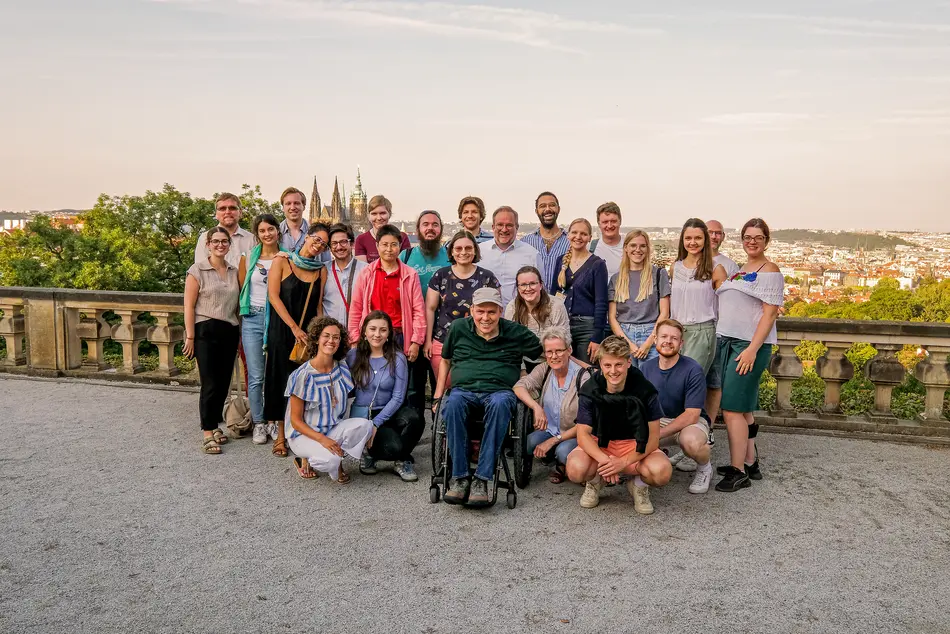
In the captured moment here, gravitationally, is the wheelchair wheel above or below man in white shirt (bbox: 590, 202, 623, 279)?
below

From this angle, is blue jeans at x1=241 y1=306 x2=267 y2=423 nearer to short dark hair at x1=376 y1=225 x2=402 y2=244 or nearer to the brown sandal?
the brown sandal

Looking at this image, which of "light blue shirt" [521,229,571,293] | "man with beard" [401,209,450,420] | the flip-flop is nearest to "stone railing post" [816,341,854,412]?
"light blue shirt" [521,229,571,293]

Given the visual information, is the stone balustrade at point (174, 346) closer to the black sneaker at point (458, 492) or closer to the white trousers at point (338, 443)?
the white trousers at point (338, 443)

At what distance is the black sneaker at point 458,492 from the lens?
4.32 m

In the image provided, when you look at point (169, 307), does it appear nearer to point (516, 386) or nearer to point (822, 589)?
point (516, 386)

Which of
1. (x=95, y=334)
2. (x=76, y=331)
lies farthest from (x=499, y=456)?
(x=76, y=331)

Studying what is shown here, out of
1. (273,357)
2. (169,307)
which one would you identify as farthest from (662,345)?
(169,307)

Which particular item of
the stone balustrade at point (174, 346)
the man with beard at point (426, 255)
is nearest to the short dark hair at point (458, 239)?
the man with beard at point (426, 255)

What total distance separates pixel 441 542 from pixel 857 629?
2.04 metres

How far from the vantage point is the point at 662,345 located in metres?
4.57

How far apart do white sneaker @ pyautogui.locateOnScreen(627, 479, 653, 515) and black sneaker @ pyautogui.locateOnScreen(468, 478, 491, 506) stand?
3.01 feet

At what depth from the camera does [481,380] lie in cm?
470

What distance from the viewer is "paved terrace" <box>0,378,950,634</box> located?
3117 mm

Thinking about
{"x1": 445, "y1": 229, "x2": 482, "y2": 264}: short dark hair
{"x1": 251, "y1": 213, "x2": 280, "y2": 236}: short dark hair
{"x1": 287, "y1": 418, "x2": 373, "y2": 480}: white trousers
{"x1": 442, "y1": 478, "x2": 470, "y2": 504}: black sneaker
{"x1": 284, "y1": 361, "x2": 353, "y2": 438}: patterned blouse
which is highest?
{"x1": 251, "y1": 213, "x2": 280, "y2": 236}: short dark hair
